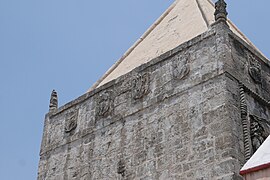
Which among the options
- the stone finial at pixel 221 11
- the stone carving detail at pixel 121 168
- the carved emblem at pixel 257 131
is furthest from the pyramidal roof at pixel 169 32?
the stone carving detail at pixel 121 168

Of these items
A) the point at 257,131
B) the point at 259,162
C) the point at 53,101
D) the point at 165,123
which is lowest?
the point at 259,162

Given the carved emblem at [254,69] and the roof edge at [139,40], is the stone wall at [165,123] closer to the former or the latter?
the carved emblem at [254,69]

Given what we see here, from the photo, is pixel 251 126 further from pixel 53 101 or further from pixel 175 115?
pixel 53 101

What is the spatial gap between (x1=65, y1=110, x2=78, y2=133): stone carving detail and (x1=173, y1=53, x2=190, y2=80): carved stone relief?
299cm

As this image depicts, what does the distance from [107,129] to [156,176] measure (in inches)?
78.0

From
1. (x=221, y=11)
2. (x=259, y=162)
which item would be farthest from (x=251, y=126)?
(x=259, y=162)

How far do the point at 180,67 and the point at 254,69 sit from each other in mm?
1492

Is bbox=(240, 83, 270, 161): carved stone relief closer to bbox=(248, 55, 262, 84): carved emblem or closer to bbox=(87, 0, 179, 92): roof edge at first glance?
bbox=(248, 55, 262, 84): carved emblem

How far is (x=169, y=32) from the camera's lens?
1252 cm

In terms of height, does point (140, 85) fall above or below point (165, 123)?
above

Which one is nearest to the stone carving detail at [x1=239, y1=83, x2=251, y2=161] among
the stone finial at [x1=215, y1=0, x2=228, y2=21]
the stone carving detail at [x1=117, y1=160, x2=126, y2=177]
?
the stone finial at [x1=215, y1=0, x2=228, y2=21]

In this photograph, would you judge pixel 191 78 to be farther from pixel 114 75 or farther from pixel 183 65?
pixel 114 75

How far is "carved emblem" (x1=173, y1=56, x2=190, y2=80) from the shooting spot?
1007cm

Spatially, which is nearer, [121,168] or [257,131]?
[257,131]
